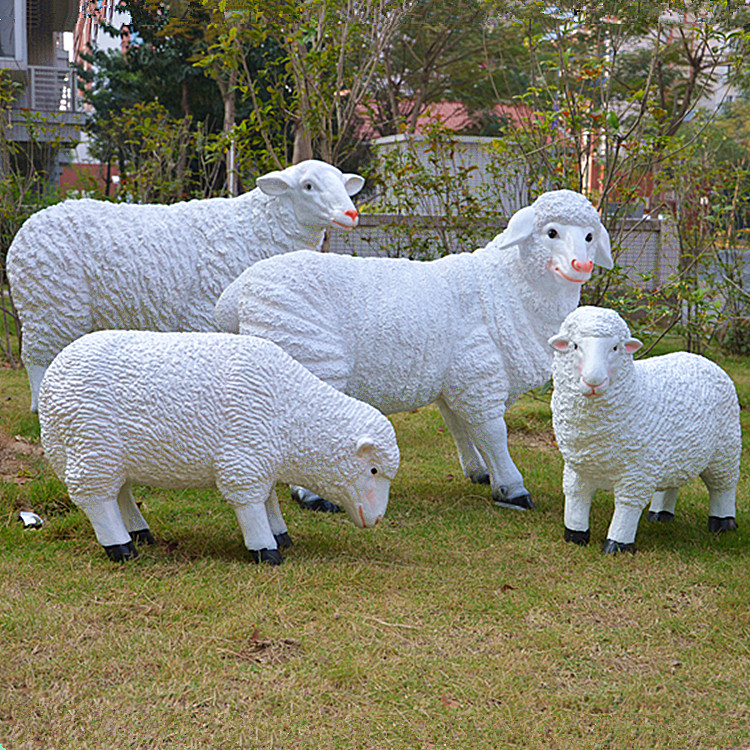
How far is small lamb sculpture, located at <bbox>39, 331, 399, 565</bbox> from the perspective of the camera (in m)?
3.47

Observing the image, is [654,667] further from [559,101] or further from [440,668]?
[559,101]

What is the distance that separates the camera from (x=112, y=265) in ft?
16.9

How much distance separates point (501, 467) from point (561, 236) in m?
1.23

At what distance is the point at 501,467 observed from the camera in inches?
187

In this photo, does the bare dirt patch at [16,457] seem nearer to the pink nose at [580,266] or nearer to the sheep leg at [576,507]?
the sheep leg at [576,507]

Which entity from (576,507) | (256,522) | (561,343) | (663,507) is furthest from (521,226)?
(256,522)

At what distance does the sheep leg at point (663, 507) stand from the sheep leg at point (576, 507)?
534 millimetres

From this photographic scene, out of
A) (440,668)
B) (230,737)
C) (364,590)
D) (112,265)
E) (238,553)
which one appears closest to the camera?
(230,737)

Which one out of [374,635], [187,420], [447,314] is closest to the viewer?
[374,635]

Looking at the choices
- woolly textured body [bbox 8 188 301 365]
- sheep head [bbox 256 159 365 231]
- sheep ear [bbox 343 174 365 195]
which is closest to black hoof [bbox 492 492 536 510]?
sheep head [bbox 256 159 365 231]

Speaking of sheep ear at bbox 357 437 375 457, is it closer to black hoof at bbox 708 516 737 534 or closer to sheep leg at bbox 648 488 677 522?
sheep leg at bbox 648 488 677 522

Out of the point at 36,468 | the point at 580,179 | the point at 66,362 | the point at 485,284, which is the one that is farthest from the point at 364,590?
the point at 580,179

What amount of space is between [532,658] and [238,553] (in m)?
1.40

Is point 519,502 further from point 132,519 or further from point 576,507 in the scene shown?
point 132,519
